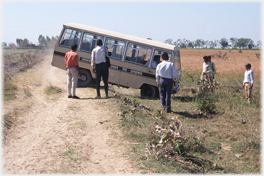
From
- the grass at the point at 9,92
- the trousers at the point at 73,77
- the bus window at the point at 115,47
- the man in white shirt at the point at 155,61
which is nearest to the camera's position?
the grass at the point at 9,92

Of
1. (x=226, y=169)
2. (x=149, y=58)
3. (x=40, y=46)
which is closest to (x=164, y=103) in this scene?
(x=149, y=58)

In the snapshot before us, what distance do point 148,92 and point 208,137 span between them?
5416 mm

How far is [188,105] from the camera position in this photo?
1197 centimetres

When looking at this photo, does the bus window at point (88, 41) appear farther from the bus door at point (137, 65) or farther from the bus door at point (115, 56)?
the bus door at point (137, 65)

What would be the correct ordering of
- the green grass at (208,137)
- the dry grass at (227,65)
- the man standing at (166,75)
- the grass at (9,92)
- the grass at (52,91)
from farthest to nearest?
the dry grass at (227,65) → the grass at (52,91) → the grass at (9,92) → the man standing at (166,75) → the green grass at (208,137)

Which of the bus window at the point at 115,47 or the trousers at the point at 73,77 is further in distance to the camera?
the bus window at the point at 115,47

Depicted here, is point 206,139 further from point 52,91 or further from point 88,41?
point 88,41

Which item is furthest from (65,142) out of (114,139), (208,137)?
(208,137)

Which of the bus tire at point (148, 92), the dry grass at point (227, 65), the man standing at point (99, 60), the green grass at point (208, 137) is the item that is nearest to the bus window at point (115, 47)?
the bus tire at point (148, 92)

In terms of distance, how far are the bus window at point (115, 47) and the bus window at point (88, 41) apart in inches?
18.1

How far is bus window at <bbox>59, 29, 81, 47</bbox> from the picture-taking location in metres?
13.1

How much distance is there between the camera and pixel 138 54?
12.8 meters

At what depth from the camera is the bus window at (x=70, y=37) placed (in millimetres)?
13148

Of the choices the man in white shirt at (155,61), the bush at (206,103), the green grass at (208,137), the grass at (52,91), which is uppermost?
the man in white shirt at (155,61)
